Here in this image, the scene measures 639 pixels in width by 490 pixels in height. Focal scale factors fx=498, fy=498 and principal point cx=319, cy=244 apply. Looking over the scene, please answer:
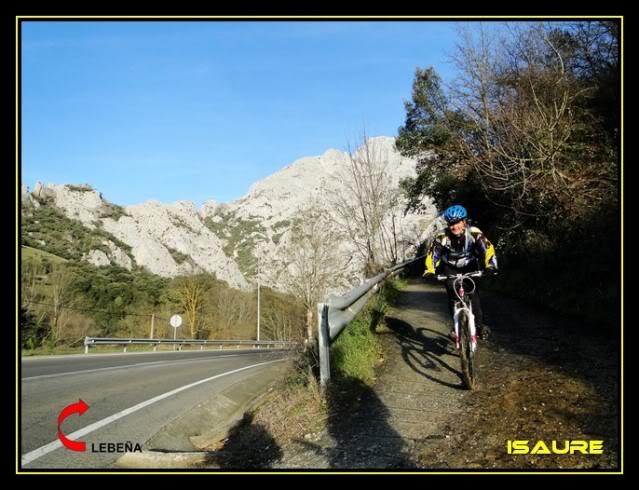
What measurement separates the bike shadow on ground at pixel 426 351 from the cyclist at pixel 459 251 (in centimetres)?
79

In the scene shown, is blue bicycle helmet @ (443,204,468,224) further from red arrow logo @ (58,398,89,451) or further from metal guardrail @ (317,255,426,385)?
red arrow logo @ (58,398,89,451)

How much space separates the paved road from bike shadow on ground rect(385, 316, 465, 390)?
2.29 metres

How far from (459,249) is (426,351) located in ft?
6.58

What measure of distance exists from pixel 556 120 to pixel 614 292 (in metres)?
5.70

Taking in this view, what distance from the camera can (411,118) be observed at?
99.2 ft

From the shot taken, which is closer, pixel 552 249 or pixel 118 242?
pixel 552 249

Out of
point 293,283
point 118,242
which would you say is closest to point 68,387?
point 293,283

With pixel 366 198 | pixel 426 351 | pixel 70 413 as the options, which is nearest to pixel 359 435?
pixel 426 351

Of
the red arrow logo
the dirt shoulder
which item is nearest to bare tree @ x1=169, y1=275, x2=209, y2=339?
the red arrow logo

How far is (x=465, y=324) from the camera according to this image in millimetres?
6379

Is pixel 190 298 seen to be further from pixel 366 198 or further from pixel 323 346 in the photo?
pixel 323 346

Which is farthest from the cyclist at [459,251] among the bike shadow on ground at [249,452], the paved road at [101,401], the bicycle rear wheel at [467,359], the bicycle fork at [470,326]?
the paved road at [101,401]
